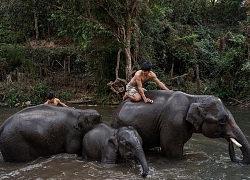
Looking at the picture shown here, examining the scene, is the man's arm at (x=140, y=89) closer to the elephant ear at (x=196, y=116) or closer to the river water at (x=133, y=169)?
the elephant ear at (x=196, y=116)

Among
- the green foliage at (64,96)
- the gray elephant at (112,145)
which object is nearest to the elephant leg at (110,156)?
the gray elephant at (112,145)

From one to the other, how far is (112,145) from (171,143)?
1.09m

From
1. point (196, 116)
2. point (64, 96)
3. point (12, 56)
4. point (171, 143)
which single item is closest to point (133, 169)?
Answer: point (171, 143)

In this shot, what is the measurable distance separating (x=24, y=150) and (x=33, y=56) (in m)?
18.1

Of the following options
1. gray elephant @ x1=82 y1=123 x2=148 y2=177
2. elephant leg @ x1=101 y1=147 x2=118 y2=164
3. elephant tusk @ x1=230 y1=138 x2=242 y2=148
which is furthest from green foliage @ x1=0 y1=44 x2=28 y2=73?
elephant tusk @ x1=230 y1=138 x2=242 y2=148

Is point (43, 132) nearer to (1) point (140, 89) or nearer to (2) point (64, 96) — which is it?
(1) point (140, 89)

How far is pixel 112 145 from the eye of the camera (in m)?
6.79

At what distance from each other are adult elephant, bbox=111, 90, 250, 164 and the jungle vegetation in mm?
10166

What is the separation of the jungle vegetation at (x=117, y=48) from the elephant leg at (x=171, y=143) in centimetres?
1053

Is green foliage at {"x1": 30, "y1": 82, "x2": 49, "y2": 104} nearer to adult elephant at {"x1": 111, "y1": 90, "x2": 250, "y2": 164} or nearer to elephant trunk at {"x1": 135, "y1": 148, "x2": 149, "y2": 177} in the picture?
adult elephant at {"x1": 111, "y1": 90, "x2": 250, "y2": 164}

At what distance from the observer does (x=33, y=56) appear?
24531mm

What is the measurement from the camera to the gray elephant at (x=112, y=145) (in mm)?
6380

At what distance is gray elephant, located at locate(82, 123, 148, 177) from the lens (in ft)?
20.9

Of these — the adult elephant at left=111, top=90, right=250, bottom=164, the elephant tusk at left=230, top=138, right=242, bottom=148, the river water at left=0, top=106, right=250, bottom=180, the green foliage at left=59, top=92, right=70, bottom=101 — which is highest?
the adult elephant at left=111, top=90, right=250, bottom=164
